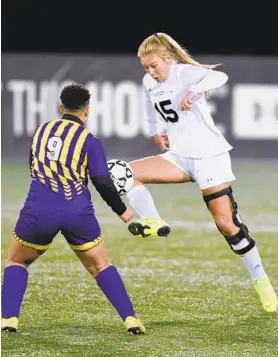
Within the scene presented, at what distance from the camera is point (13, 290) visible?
18.1 ft

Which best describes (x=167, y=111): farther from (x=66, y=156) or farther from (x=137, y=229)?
(x=66, y=156)

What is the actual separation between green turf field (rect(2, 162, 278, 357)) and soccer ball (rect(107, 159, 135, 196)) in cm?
75

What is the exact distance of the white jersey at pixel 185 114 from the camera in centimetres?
634

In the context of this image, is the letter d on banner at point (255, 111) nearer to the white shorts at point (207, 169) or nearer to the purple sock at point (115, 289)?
the white shorts at point (207, 169)

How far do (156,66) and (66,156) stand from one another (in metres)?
1.12

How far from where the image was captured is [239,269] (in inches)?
319

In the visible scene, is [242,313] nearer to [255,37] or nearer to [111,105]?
[111,105]

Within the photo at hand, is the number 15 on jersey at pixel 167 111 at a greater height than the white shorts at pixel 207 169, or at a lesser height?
greater

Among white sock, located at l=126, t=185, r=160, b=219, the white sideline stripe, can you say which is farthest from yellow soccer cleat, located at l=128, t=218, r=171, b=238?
the white sideline stripe

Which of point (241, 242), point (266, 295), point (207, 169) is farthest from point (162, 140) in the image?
point (266, 295)

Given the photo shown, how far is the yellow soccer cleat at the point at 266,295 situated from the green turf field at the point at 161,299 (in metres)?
0.07

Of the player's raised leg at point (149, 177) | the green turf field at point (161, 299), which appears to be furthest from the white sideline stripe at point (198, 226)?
the player's raised leg at point (149, 177)

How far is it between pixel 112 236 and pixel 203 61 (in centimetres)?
661

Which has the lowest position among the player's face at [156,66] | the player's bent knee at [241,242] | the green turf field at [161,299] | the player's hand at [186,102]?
the green turf field at [161,299]
